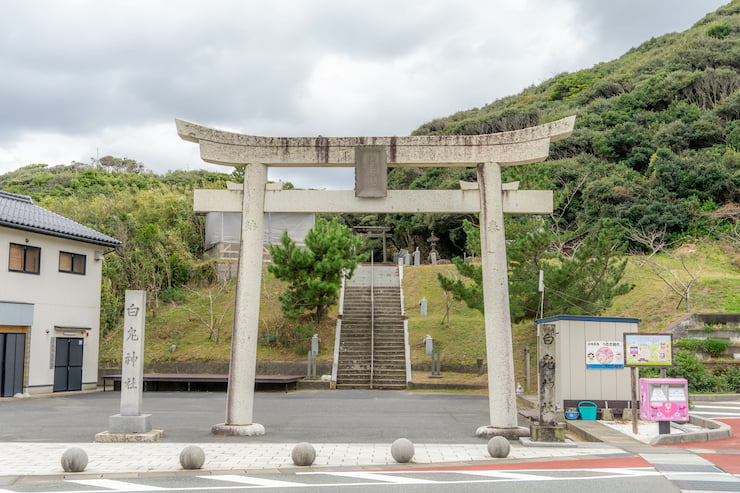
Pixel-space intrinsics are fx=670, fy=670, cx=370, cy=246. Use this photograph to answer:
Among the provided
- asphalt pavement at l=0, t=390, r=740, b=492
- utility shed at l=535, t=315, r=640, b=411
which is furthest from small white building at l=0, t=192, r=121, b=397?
utility shed at l=535, t=315, r=640, b=411

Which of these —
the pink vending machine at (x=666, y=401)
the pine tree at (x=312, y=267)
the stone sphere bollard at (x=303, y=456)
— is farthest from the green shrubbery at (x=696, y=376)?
the pine tree at (x=312, y=267)

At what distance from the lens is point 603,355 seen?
14766 millimetres

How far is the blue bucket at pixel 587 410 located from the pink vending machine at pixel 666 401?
115 inches

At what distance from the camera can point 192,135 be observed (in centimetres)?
1288

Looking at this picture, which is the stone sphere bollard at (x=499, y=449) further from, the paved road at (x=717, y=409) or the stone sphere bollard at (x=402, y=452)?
the paved road at (x=717, y=409)

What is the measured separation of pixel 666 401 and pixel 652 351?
111 centimetres

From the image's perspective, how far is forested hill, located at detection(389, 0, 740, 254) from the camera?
124 ft

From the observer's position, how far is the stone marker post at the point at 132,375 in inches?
472

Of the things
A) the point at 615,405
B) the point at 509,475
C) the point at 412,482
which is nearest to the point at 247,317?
the point at 412,482

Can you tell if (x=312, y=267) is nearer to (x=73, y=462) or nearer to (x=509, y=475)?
(x=73, y=462)

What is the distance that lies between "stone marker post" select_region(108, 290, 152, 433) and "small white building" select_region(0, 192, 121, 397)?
1166 centimetres

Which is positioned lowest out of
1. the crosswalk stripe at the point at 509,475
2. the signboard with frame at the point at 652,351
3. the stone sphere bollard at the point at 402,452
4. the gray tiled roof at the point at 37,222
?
the crosswalk stripe at the point at 509,475

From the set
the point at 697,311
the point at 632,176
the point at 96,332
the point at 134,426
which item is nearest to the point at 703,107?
the point at 632,176

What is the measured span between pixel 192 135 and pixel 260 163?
139 cm
